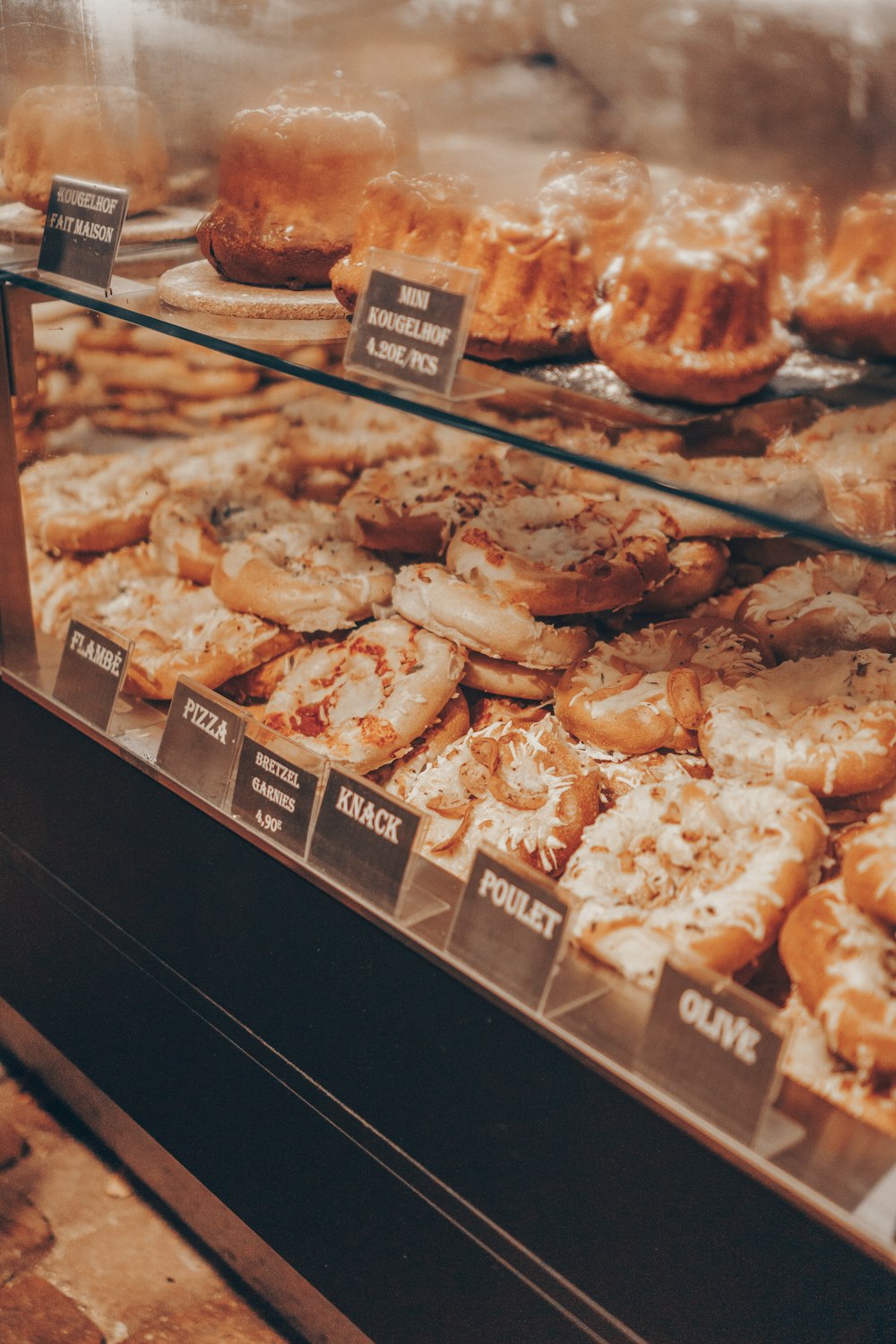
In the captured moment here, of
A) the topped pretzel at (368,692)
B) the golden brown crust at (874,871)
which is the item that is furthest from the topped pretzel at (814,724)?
the topped pretzel at (368,692)

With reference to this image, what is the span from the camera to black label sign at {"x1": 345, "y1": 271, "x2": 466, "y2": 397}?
123 centimetres

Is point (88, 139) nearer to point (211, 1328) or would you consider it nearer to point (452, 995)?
point (452, 995)

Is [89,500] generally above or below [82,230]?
below

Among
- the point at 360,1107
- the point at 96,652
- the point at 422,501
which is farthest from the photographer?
the point at 422,501

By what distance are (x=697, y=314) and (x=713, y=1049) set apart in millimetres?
695

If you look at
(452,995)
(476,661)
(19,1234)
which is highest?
(476,661)

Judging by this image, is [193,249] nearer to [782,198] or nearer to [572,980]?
[782,198]

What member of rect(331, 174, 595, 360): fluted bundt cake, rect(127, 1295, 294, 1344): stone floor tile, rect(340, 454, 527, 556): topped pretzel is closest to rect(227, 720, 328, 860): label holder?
rect(340, 454, 527, 556): topped pretzel

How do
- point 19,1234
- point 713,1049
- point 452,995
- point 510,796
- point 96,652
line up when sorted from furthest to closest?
point 19,1234
point 96,652
point 510,796
point 452,995
point 713,1049

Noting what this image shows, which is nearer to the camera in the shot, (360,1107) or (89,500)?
(360,1107)

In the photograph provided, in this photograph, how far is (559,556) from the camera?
5.58ft

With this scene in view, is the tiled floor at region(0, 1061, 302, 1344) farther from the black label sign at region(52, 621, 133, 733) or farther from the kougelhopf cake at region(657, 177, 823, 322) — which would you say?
the kougelhopf cake at region(657, 177, 823, 322)

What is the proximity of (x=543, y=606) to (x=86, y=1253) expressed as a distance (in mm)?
1319

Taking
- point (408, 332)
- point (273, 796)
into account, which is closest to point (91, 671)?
point (273, 796)
